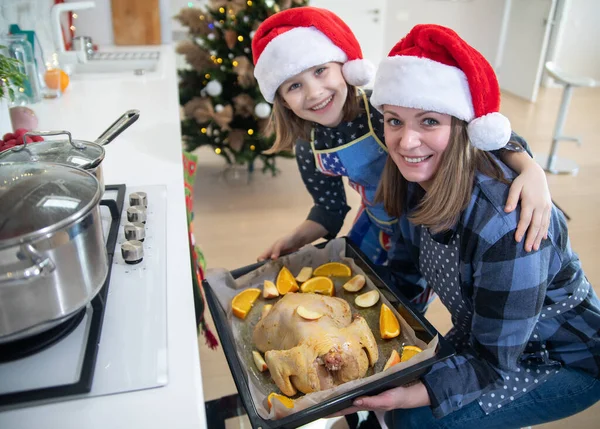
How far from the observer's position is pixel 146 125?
4.97 feet

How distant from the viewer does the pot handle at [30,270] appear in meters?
0.52

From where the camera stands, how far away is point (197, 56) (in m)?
2.79

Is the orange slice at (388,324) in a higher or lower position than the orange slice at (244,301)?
higher

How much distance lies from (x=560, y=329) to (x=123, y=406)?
2.99 feet

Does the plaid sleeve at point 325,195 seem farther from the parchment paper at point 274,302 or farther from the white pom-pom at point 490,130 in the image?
the white pom-pom at point 490,130

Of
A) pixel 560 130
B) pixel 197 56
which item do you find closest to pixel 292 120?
pixel 197 56

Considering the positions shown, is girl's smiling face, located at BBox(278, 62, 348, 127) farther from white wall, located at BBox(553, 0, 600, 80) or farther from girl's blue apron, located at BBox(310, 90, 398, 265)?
white wall, located at BBox(553, 0, 600, 80)

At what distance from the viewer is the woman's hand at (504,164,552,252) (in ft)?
2.84

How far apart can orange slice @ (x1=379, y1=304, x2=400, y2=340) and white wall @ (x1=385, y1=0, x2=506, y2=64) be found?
459cm

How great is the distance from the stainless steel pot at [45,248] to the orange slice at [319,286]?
0.55m

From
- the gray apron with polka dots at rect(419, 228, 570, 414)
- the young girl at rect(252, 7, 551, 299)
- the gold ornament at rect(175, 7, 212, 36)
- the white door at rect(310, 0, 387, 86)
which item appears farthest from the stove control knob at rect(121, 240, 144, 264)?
the white door at rect(310, 0, 387, 86)

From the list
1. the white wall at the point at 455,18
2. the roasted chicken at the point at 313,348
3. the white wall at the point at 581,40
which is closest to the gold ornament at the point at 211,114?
the roasted chicken at the point at 313,348

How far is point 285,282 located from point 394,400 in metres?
0.37

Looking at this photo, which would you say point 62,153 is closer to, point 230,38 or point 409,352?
point 409,352
